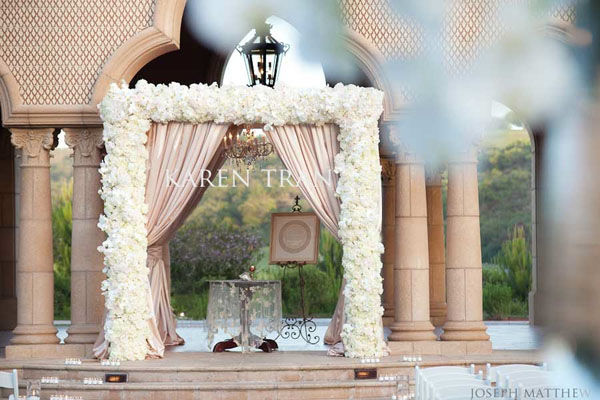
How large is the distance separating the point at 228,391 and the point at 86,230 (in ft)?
9.92

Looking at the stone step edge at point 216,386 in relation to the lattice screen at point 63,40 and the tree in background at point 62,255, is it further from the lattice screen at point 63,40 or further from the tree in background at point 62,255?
the tree in background at point 62,255

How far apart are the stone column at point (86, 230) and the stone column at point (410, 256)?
366 cm

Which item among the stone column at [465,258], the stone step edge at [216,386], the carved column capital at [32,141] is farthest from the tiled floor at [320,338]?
the carved column capital at [32,141]

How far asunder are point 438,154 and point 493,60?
9.3 inches

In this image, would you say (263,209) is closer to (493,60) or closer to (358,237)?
(358,237)

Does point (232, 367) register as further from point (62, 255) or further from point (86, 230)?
point (62, 255)

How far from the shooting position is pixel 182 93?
10.6 meters

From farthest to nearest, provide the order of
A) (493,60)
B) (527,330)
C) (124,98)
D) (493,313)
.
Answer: (493,313) < (527,330) < (124,98) < (493,60)

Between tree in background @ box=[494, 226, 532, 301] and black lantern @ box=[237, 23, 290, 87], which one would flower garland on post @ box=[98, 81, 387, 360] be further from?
tree in background @ box=[494, 226, 532, 301]

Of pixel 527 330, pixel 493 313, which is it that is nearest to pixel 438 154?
pixel 527 330

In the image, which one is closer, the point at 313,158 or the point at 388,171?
the point at 313,158

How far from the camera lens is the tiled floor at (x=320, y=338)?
12212 mm

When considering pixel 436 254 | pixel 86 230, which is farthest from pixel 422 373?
pixel 436 254

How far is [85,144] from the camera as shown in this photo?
11344 mm
